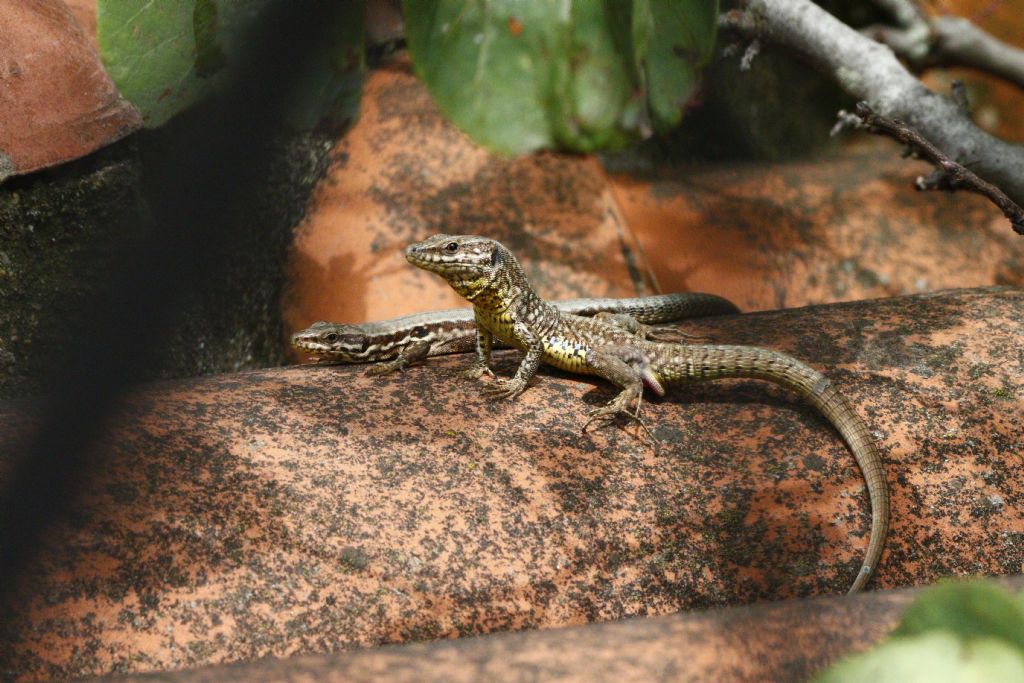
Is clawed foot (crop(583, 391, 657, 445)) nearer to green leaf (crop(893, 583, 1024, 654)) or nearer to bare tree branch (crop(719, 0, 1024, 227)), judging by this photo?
bare tree branch (crop(719, 0, 1024, 227))

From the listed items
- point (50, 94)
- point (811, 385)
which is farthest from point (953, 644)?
point (50, 94)

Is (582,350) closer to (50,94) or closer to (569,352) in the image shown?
(569,352)

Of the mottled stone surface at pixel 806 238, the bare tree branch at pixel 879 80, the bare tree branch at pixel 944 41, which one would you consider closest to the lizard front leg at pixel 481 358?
the mottled stone surface at pixel 806 238

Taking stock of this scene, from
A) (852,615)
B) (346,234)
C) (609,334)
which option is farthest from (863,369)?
(346,234)

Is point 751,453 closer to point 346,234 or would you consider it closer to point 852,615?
point 852,615

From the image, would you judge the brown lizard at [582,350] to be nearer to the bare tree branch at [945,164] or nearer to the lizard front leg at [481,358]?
the lizard front leg at [481,358]
